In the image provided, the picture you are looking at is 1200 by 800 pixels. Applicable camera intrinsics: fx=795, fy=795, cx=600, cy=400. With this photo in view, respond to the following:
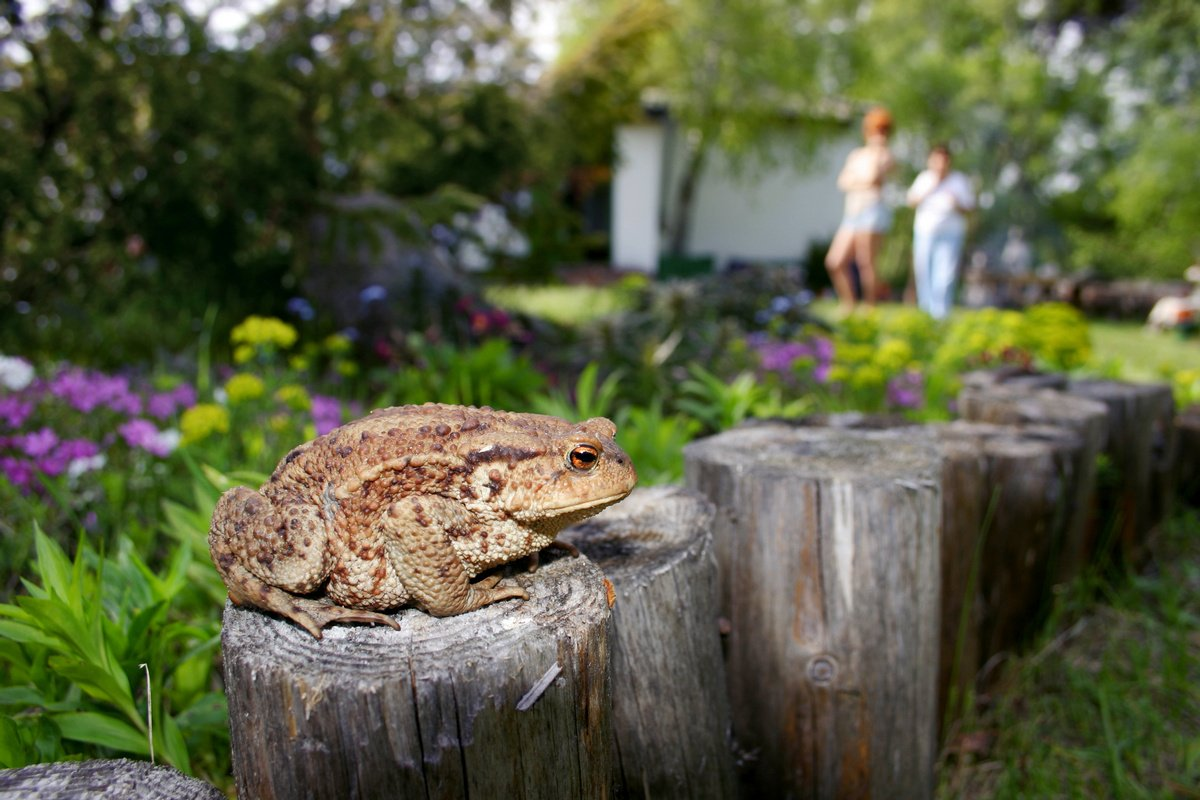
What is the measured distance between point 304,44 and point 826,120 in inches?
606

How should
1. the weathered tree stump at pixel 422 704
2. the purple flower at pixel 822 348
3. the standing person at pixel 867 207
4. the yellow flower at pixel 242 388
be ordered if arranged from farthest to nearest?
the standing person at pixel 867 207 < the purple flower at pixel 822 348 < the yellow flower at pixel 242 388 < the weathered tree stump at pixel 422 704

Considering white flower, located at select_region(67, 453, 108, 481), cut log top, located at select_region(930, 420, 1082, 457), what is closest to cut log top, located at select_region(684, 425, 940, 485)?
cut log top, located at select_region(930, 420, 1082, 457)

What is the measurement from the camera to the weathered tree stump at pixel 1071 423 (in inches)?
135

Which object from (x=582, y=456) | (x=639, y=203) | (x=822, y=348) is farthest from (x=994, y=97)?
(x=582, y=456)

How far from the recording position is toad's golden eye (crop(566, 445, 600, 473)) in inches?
55.9

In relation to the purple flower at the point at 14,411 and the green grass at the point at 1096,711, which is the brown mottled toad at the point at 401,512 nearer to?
the green grass at the point at 1096,711

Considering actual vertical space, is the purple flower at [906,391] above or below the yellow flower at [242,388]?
below

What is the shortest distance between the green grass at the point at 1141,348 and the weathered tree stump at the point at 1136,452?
2858 millimetres

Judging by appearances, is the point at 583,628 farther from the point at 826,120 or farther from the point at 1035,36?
the point at 1035,36

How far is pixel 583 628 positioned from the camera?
1384 mm

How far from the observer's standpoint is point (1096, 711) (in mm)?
2918

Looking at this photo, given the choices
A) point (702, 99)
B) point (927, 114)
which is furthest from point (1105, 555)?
point (927, 114)

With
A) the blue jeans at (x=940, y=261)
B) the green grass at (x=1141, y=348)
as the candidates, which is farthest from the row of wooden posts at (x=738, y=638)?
the blue jeans at (x=940, y=261)

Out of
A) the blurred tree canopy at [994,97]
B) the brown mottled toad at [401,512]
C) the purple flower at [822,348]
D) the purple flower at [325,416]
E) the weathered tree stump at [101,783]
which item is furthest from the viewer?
the blurred tree canopy at [994,97]
